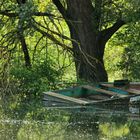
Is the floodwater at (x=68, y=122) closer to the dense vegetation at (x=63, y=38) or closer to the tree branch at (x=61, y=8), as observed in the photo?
the dense vegetation at (x=63, y=38)

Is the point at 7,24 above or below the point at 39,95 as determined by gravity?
above

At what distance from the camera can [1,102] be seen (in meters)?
12.5

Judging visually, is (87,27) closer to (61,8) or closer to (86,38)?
(86,38)

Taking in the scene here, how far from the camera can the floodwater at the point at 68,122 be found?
27.4 feet

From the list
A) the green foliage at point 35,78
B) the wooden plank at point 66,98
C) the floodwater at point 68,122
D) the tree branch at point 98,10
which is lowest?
the floodwater at point 68,122

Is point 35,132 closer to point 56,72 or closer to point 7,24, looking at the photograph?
point 56,72

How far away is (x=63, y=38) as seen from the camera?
48.6 feet

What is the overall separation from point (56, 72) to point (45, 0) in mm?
2525

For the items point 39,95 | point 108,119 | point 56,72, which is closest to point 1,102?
point 39,95

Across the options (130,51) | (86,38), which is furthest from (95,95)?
(130,51)

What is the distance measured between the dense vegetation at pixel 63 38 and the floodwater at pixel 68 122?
6.72 ft

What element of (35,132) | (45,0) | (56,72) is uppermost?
(45,0)

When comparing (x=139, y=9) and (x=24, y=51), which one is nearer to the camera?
(x=139, y=9)

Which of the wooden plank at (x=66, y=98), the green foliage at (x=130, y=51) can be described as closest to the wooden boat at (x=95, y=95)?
the wooden plank at (x=66, y=98)
